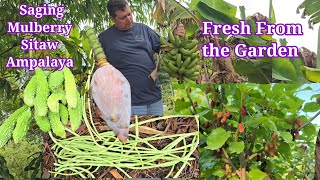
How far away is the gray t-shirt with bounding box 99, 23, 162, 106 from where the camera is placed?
5.86 feet

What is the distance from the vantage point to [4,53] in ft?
8.96

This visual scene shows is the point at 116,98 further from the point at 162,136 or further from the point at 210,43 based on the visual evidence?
the point at 210,43

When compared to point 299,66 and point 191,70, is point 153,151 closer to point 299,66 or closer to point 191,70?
point 191,70

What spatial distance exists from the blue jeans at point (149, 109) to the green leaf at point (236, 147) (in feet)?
0.98

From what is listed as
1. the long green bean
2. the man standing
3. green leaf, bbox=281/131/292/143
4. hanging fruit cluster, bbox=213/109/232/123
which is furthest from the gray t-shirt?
green leaf, bbox=281/131/292/143

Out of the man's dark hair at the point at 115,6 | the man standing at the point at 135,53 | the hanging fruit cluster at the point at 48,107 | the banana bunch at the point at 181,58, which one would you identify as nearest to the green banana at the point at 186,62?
the banana bunch at the point at 181,58

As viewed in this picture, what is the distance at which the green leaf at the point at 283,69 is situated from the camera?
1.72 meters

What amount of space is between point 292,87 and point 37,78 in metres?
0.94

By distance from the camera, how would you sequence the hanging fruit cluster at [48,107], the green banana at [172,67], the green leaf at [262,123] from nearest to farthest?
the green leaf at [262,123] → the hanging fruit cluster at [48,107] → the green banana at [172,67]

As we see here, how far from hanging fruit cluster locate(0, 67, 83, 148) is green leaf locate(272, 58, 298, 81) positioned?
71cm

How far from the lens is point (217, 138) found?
67.2 inches

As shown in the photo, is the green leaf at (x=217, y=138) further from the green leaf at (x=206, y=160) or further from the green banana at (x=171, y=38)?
the green banana at (x=171, y=38)

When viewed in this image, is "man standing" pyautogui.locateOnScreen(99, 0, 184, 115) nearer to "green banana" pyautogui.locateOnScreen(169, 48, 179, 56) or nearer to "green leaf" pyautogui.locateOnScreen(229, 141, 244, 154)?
"green banana" pyautogui.locateOnScreen(169, 48, 179, 56)

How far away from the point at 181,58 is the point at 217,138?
1.16 feet
